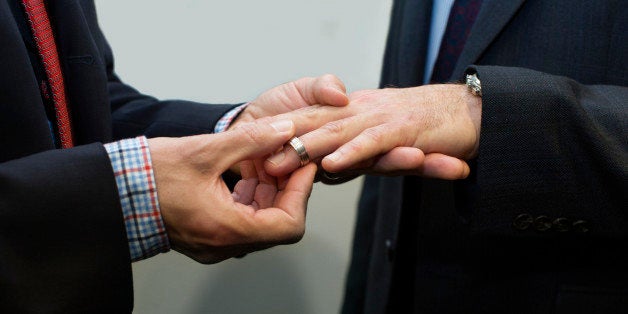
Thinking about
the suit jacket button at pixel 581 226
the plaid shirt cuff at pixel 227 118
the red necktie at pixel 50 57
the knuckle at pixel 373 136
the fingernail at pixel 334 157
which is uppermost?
the red necktie at pixel 50 57

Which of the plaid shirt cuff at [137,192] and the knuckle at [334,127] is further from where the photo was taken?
the knuckle at [334,127]

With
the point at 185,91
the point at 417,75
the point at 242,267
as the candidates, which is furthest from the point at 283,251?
the point at 417,75

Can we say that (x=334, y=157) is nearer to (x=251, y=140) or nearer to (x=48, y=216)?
(x=251, y=140)

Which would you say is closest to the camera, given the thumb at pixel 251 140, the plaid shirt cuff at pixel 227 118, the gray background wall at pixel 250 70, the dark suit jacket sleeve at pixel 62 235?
the dark suit jacket sleeve at pixel 62 235

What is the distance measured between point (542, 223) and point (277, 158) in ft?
1.24

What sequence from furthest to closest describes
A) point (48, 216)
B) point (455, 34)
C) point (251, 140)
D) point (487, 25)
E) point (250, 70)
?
point (250, 70)
point (455, 34)
point (487, 25)
point (251, 140)
point (48, 216)

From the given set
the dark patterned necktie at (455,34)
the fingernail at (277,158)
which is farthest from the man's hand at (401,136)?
the dark patterned necktie at (455,34)

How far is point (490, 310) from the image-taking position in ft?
3.04

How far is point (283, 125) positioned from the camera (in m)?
0.69

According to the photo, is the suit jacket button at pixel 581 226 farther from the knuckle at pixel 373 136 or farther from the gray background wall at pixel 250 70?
the gray background wall at pixel 250 70

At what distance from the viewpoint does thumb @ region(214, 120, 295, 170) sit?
63 cm

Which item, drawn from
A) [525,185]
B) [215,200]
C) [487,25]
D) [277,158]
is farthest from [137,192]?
[487,25]

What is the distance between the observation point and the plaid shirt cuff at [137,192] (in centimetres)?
58

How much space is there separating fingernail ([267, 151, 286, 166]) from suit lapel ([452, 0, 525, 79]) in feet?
1.21
